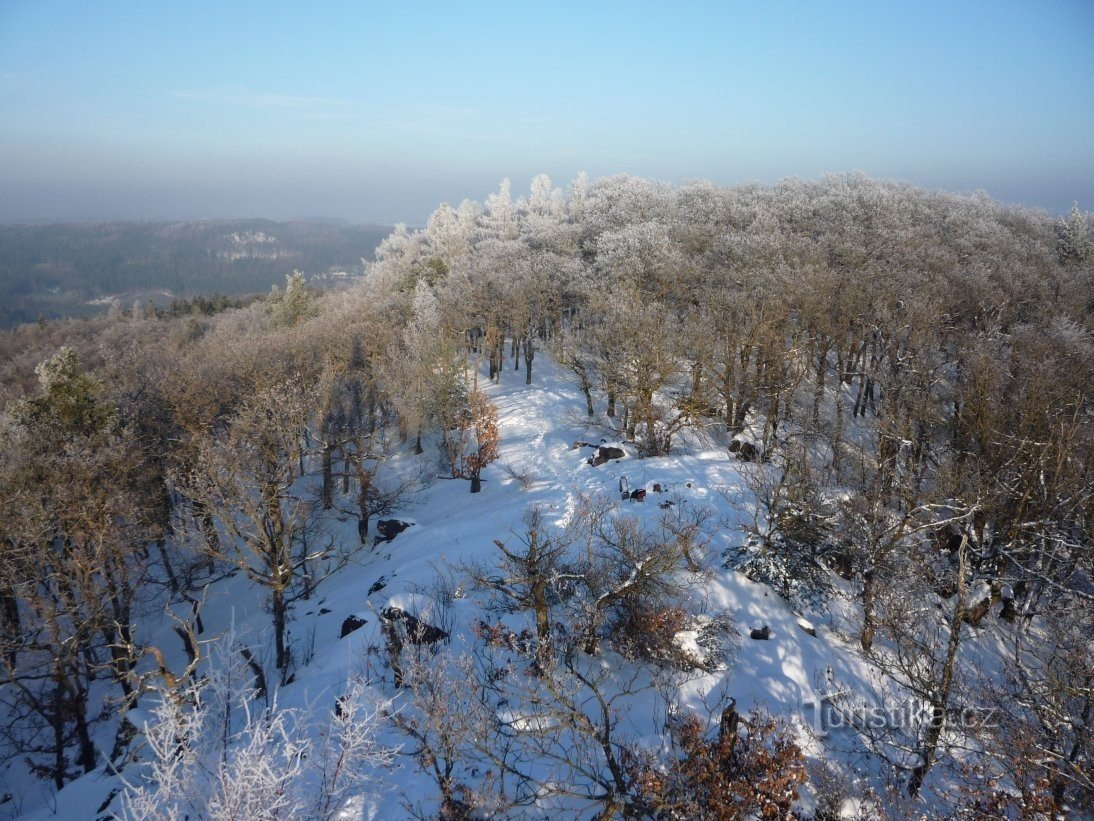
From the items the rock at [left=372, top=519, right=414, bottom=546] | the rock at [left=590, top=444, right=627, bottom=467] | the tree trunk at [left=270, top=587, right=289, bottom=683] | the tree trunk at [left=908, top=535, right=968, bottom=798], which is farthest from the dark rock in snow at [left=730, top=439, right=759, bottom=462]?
the tree trunk at [left=270, top=587, right=289, bottom=683]

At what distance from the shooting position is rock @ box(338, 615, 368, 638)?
17.7m

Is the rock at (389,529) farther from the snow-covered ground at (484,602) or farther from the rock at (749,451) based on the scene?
the rock at (749,451)

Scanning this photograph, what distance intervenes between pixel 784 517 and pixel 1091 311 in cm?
3493

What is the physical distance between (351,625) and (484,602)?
455 centimetres

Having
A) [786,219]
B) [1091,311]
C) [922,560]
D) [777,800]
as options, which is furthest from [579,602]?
[786,219]

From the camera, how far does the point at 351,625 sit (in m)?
18.0

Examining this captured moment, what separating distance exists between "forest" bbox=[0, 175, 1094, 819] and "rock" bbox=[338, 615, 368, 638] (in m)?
0.12

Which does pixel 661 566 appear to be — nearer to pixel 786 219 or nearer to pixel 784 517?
pixel 784 517

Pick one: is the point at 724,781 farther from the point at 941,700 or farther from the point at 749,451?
the point at 749,451

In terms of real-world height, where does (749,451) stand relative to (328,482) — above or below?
above

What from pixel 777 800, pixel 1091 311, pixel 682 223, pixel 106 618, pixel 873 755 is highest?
pixel 682 223

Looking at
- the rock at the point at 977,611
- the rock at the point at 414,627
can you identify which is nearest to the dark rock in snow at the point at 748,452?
the rock at the point at 977,611

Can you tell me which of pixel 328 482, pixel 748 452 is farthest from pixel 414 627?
pixel 748 452

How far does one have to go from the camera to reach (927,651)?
11.5m
